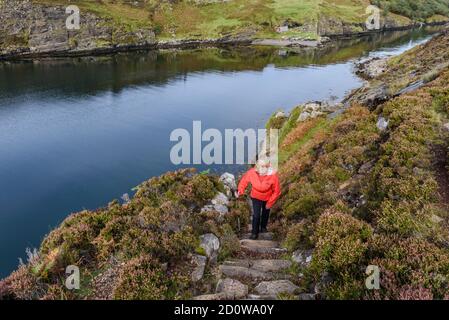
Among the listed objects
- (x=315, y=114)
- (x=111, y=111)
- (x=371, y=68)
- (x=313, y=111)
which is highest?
(x=371, y=68)

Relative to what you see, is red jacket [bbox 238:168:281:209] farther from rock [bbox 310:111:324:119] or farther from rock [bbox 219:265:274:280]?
rock [bbox 310:111:324:119]

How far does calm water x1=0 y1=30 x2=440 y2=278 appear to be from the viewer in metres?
35.3

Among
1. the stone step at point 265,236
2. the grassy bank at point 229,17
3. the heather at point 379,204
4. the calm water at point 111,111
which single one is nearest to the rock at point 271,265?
the heather at point 379,204

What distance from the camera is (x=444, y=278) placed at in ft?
29.9

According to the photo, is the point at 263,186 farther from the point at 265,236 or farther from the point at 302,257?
the point at 302,257

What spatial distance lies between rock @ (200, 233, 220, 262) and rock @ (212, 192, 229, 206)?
464 centimetres

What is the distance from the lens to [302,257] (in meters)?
13.7

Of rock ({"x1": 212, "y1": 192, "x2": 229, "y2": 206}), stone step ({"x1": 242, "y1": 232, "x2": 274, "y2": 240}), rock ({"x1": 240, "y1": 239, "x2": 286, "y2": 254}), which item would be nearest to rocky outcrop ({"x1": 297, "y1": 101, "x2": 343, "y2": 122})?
rock ({"x1": 212, "y1": 192, "x2": 229, "y2": 206})

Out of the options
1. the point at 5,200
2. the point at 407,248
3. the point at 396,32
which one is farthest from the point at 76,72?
the point at 396,32

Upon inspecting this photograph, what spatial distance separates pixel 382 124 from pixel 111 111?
4872cm

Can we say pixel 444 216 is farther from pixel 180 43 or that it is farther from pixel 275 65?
pixel 180 43

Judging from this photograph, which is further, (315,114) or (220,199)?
A: (315,114)

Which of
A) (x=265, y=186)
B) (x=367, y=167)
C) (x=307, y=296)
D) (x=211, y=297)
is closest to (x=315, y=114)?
(x=367, y=167)

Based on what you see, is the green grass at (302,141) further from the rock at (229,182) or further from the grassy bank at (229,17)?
the grassy bank at (229,17)
